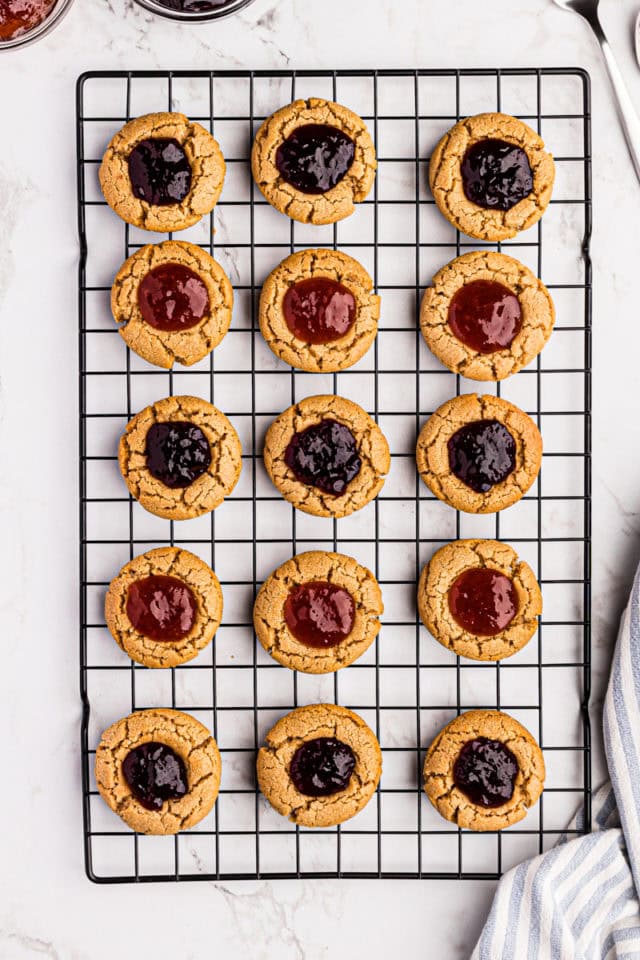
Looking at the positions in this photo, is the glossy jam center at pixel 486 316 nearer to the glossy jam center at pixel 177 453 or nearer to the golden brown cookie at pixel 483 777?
the glossy jam center at pixel 177 453

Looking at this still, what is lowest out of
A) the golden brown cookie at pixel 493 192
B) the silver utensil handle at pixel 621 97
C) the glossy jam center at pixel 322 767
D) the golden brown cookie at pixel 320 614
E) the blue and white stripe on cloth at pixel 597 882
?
the blue and white stripe on cloth at pixel 597 882

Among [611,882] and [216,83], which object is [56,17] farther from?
[611,882]

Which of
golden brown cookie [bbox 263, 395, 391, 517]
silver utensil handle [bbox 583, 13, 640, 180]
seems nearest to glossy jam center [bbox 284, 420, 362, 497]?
golden brown cookie [bbox 263, 395, 391, 517]

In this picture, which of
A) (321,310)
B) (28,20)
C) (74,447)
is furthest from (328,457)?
(28,20)

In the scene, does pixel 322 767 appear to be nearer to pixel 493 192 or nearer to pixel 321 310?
pixel 321 310

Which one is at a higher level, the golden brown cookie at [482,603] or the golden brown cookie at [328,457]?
the golden brown cookie at [328,457]

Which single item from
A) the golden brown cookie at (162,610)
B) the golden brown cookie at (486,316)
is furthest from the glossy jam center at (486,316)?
the golden brown cookie at (162,610)
